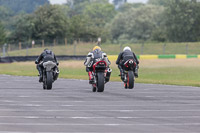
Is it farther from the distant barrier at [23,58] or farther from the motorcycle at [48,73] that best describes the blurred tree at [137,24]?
the motorcycle at [48,73]

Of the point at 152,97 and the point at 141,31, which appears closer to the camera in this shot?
the point at 152,97

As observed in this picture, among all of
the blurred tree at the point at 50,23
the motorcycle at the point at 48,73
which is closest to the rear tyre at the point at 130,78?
the motorcycle at the point at 48,73

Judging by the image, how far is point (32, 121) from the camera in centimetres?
1131

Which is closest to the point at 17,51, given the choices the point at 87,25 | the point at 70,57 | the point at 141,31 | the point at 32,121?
the point at 70,57

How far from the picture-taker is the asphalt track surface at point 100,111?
34.3 feet

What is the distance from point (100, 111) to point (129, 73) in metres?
6.97

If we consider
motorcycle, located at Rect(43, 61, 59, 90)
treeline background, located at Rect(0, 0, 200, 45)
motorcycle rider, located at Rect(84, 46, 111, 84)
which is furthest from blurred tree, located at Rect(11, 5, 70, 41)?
motorcycle rider, located at Rect(84, 46, 111, 84)

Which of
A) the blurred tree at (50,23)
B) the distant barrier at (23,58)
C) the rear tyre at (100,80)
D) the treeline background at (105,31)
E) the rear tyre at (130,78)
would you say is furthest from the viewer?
the treeline background at (105,31)

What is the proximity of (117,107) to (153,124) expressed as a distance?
316cm

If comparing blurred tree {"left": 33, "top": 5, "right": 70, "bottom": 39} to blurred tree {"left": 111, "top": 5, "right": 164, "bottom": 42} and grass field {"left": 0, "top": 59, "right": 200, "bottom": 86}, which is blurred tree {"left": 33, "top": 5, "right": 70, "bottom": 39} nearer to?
blurred tree {"left": 111, "top": 5, "right": 164, "bottom": 42}

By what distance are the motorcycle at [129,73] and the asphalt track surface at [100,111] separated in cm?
95

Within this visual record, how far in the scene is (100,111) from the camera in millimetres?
13211

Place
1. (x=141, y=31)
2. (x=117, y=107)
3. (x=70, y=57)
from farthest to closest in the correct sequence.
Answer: (x=141, y=31) → (x=70, y=57) → (x=117, y=107)

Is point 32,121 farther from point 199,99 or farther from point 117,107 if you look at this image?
point 199,99
